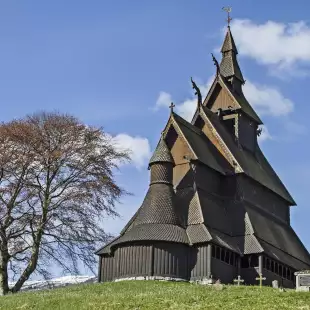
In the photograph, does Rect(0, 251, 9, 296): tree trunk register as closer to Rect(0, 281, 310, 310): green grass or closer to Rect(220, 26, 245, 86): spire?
Rect(0, 281, 310, 310): green grass

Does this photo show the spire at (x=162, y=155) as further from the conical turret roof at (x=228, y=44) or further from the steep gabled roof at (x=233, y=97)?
the conical turret roof at (x=228, y=44)

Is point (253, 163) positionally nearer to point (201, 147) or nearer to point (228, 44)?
point (201, 147)

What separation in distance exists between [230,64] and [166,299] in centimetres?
3610

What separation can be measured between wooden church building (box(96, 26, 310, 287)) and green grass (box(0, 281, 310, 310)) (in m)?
9.12

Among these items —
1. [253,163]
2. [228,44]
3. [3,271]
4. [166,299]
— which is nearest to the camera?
[166,299]

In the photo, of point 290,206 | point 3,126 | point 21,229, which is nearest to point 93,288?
point 21,229

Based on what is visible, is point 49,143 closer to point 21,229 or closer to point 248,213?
point 21,229

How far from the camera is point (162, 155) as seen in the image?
2037 inches

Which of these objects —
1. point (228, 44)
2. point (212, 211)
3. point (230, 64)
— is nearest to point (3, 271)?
point (212, 211)

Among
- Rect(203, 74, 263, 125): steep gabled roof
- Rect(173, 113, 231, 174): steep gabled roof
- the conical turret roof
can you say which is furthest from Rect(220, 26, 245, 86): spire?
Rect(173, 113, 231, 174): steep gabled roof

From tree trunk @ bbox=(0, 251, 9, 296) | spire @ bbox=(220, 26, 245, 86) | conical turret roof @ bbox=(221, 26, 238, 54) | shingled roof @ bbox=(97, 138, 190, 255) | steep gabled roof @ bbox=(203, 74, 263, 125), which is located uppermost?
conical turret roof @ bbox=(221, 26, 238, 54)

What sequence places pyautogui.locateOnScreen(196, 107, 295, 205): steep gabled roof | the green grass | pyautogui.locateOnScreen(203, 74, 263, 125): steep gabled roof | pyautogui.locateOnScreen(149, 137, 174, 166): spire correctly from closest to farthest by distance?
the green grass
pyautogui.locateOnScreen(149, 137, 174, 166): spire
pyautogui.locateOnScreen(196, 107, 295, 205): steep gabled roof
pyautogui.locateOnScreen(203, 74, 263, 125): steep gabled roof

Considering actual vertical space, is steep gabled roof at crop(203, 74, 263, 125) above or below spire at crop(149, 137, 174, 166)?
above

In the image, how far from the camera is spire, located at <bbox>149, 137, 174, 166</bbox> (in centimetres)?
5141
